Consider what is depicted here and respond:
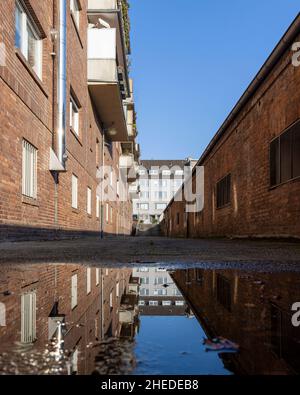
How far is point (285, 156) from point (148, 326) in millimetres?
7093

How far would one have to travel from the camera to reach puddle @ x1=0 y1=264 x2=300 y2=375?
0.83m

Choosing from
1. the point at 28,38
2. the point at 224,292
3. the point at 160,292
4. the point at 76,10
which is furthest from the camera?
the point at 76,10

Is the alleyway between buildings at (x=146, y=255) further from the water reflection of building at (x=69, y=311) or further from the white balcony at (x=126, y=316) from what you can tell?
the white balcony at (x=126, y=316)

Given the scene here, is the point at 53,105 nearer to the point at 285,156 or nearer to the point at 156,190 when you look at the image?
the point at 285,156

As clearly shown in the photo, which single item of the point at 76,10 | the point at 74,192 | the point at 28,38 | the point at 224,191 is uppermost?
the point at 76,10

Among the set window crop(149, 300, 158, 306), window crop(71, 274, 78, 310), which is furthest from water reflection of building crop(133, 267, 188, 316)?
window crop(71, 274, 78, 310)

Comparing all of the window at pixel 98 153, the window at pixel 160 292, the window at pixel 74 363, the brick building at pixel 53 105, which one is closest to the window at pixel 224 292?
the window at pixel 160 292

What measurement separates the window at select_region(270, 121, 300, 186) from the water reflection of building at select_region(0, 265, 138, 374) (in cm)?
573

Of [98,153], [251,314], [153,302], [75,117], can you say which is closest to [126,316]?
[153,302]

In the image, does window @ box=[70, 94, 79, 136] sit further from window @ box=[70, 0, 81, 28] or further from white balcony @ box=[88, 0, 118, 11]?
white balcony @ box=[88, 0, 118, 11]

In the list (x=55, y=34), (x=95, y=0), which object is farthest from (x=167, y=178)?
(x=55, y=34)

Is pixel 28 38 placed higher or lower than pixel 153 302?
higher

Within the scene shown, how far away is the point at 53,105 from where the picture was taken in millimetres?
9211
